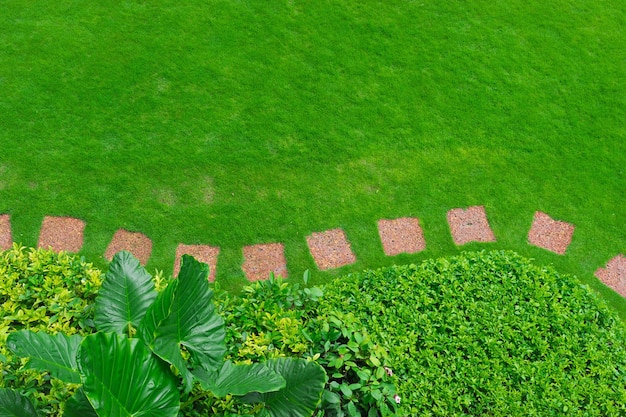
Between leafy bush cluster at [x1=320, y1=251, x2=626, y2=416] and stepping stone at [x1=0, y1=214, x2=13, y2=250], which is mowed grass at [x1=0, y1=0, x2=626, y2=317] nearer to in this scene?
stepping stone at [x1=0, y1=214, x2=13, y2=250]

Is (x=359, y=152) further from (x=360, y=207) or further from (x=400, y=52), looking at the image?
(x=400, y=52)

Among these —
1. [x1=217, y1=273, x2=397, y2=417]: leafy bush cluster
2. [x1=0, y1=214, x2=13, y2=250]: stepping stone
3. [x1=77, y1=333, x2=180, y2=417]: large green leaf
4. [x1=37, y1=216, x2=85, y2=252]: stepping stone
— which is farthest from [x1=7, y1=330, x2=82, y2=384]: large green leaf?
[x1=0, y1=214, x2=13, y2=250]: stepping stone

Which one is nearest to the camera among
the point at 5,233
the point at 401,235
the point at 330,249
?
the point at 5,233

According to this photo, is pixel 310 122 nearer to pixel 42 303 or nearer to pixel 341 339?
pixel 341 339

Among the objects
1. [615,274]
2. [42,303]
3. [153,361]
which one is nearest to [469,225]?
[615,274]

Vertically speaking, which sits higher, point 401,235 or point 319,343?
point 319,343

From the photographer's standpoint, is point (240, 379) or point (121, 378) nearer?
point (121, 378)

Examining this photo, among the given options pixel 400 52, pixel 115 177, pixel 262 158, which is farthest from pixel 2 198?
pixel 400 52
